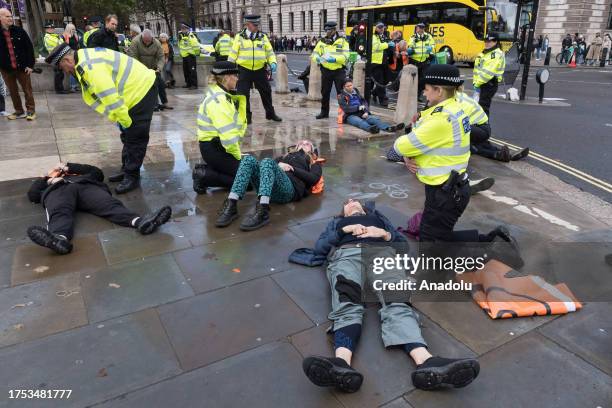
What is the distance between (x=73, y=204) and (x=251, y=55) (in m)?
5.37

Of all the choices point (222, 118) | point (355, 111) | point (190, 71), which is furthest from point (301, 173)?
point (190, 71)

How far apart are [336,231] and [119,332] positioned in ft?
5.32

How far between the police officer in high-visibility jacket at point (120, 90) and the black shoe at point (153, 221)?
1286 mm

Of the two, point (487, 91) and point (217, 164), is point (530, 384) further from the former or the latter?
point (487, 91)

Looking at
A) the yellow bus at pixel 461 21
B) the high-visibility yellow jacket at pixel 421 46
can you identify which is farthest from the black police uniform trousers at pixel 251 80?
the yellow bus at pixel 461 21

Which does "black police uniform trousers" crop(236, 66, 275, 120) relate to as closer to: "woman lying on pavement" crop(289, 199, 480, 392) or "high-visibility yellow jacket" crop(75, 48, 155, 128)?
"high-visibility yellow jacket" crop(75, 48, 155, 128)

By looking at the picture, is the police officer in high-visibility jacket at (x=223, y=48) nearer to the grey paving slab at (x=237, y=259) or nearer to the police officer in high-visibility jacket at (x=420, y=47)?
the police officer in high-visibility jacket at (x=420, y=47)

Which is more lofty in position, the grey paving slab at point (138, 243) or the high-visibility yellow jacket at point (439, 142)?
the high-visibility yellow jacket at point (439, 142)

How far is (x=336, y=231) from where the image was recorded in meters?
3.47

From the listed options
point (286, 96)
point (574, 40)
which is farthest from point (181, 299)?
point (574, 40)

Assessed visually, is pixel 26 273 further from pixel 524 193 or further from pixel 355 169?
pixel 524 193

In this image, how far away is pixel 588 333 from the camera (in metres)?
2.86

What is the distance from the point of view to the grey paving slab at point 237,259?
3506 millimetres

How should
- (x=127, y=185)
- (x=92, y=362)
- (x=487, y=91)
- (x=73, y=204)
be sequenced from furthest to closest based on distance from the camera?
(x=487, y=91) → (x=127, y=185) → (x=73, y=204) → (x=92, y=362)
